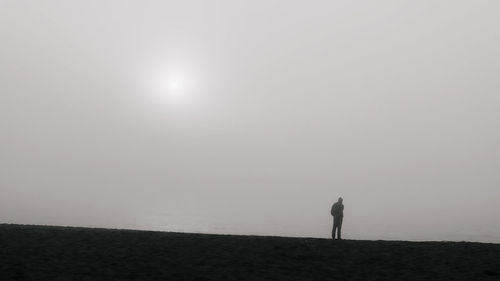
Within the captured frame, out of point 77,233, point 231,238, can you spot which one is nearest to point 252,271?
point 231,238

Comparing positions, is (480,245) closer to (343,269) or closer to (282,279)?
(343,269)

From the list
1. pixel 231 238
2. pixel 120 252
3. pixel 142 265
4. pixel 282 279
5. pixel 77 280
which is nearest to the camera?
pixel 77 280

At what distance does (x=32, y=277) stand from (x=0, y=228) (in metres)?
4.86

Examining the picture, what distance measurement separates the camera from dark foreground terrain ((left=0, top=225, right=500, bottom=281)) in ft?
32.0

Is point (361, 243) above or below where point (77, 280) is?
above

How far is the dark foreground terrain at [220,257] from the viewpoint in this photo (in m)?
9.77

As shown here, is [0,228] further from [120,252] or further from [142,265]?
[142,265]

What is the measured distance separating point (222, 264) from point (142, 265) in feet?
5.36

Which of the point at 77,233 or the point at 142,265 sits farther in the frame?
the point at 77,233

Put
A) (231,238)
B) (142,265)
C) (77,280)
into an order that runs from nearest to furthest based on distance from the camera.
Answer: (77,280) < (142,265) < (231,238)

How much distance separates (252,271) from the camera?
396 inches

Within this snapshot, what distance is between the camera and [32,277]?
357 inches

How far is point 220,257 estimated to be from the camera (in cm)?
1102

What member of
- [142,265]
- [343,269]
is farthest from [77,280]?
[343,269]
